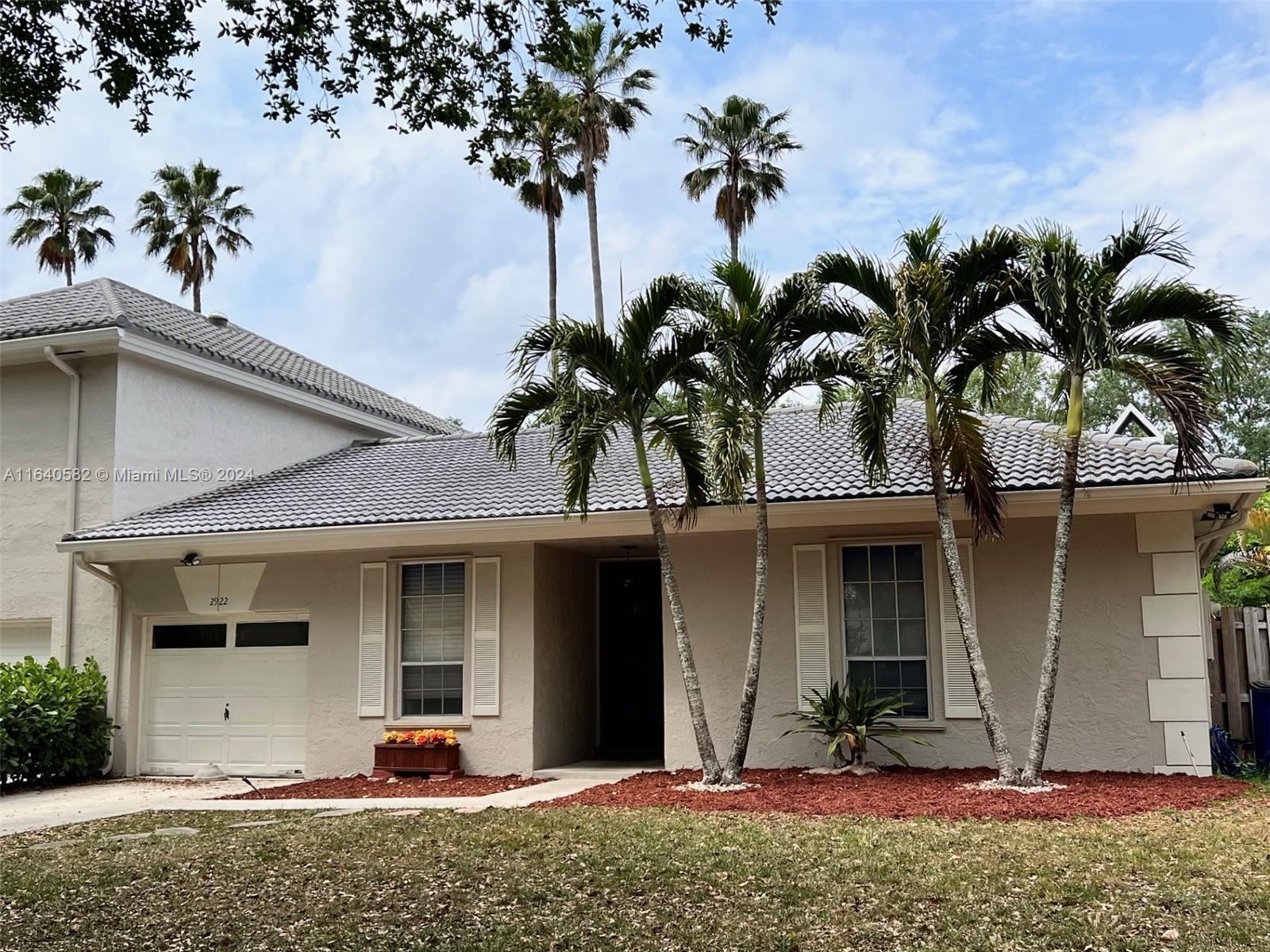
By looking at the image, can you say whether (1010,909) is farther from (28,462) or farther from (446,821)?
(28,462)

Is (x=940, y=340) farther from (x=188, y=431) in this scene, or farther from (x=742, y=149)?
(x=742, y=149)

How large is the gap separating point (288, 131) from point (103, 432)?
8.55m

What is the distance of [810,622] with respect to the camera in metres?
12.2

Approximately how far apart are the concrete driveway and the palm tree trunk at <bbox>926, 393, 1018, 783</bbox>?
8.23m

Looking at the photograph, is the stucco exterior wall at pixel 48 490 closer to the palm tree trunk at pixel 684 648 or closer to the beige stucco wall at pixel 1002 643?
the beige stucco wall at pixel 1002 643

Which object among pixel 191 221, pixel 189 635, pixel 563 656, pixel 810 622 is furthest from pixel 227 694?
pixel 191 221

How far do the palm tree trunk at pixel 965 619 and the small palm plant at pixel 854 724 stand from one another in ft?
4.26

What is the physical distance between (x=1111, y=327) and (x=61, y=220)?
3073 centimetres

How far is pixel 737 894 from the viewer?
21.2ft

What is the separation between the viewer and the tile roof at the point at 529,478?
11617mm

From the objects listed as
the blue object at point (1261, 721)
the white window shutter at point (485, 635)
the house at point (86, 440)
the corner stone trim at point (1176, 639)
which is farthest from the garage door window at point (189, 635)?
the blue object at point (1261, 721)

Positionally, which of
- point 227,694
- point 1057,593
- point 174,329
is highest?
point 174,329

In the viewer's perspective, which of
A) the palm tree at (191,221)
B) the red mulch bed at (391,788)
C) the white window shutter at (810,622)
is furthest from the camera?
the palm tree at (191,221)

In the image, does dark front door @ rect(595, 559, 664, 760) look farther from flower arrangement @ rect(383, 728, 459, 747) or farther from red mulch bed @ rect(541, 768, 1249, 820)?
red mulch bed @ rect(541, 768, 1249, 820)
